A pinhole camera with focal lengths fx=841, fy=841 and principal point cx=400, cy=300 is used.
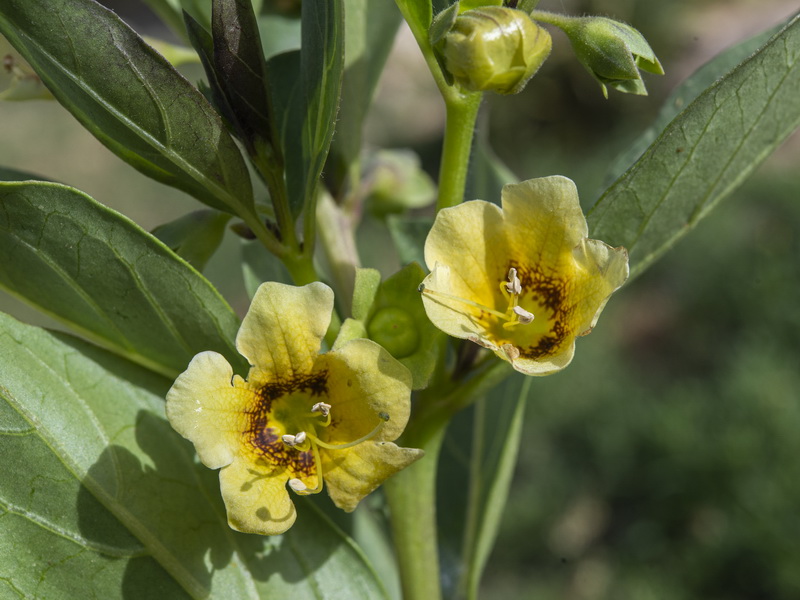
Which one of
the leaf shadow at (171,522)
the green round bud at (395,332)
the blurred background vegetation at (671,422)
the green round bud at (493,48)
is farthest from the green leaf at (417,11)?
the blurred background vegetation at (671,422)

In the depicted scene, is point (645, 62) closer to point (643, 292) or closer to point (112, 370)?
point (112, 370)

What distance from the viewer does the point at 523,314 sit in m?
0.89

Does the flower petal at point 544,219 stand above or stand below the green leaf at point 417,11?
below

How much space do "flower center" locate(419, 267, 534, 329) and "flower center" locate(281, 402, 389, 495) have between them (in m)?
0.16

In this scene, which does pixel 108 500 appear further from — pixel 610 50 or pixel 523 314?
pixel 610 50

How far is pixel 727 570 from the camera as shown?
4262 millimetres

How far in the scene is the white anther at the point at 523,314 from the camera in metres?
0.89

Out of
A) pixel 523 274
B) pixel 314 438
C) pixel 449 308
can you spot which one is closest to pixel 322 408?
pixel 314 438

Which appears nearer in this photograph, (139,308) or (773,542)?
(139,308)

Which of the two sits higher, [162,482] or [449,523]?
[162,482]

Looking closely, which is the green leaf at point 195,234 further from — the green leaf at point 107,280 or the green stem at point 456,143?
the green stem at point 456,143

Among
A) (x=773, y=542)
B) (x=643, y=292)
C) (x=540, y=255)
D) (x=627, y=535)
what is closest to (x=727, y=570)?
(x=773, y=542)

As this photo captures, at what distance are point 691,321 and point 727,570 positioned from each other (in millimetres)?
2087

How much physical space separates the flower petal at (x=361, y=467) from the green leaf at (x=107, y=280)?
16cm
